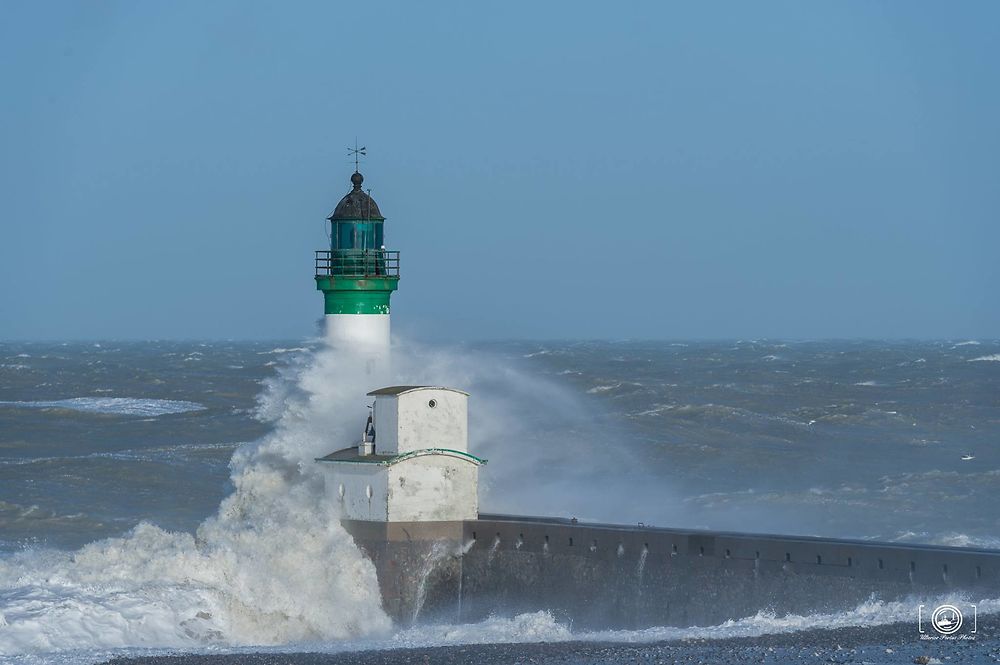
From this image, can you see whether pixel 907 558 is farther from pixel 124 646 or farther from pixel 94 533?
pixel 94 533

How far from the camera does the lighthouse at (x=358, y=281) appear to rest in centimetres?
1991

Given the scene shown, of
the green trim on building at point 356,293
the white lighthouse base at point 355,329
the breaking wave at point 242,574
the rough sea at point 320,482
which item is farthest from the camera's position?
the white lighthouse base at point 355,329

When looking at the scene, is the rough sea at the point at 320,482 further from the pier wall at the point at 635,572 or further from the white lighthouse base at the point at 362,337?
the pier wall at the point at 635,572

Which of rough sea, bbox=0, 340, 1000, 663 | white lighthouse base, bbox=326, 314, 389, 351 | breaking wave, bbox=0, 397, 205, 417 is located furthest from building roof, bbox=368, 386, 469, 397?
breaking wave, bbox=0, 397, 205, 417

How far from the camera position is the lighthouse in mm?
19906

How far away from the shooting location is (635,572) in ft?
55.3

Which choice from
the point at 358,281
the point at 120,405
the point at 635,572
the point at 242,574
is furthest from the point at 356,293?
the point at 120,405

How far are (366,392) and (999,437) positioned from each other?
871 inches

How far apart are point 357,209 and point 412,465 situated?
11.3 ft

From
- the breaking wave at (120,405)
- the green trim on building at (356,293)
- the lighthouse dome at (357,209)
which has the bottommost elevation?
the breaking wave at (120,405)

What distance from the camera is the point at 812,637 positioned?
46.1 feet

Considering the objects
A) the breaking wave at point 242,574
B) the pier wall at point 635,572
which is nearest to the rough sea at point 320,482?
the breaking wave at point 242,574

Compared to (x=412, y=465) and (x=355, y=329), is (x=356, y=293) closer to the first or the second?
(x=355, y=329)

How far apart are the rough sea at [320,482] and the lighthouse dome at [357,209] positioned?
153cm
